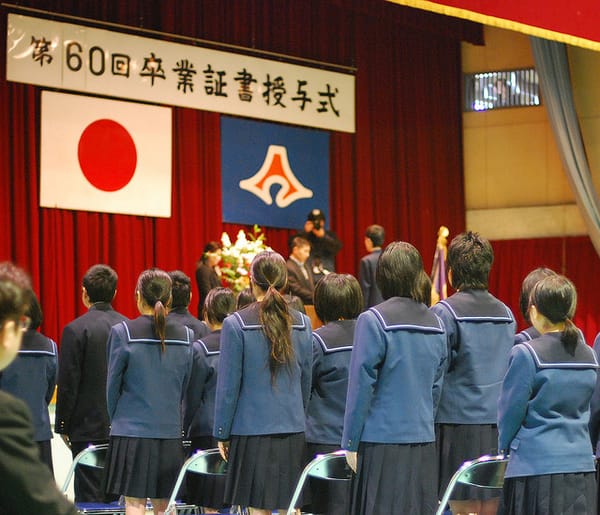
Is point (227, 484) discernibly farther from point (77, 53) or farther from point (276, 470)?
point (77, 53)

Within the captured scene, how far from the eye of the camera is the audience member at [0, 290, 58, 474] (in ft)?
17.1

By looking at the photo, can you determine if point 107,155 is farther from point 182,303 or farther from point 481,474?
point 481,474

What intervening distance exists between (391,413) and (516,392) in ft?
1.66

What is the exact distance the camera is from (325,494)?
4797 mm

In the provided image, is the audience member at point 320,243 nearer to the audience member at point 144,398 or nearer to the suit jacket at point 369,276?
the suit jacket at point 369,276

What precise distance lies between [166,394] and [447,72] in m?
9.94

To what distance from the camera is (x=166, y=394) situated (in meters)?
5.20

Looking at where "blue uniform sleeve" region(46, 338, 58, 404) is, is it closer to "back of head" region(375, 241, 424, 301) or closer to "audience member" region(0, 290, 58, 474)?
"audience member" region(0, 290, 58, 474)

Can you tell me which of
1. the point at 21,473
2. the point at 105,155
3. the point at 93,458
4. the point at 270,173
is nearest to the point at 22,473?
the point at 21,473

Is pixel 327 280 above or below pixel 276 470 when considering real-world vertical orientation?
above

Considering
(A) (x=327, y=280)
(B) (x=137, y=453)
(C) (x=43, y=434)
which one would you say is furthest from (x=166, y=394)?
(A) (x=327, y=280)

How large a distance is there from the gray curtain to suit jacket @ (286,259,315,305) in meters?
3.99

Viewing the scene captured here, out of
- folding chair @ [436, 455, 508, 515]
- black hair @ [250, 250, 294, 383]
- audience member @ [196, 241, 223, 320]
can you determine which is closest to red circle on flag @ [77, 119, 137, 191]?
audience member @ [196, 241, 223, 320]

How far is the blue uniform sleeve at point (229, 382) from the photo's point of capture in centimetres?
460
